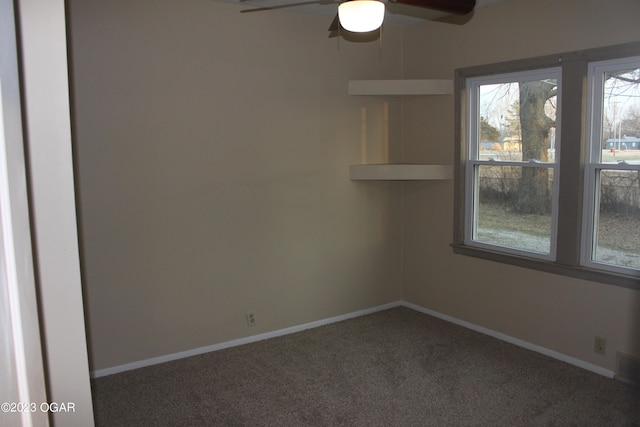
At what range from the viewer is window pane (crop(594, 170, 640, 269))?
3348 millimetres

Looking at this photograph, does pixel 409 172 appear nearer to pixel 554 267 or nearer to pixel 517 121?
pixel 517 121

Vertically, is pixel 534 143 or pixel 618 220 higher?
pixel 534 143

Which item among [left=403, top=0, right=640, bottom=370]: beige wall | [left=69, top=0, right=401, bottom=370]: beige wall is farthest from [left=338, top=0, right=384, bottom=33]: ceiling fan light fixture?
[left=403, top=0, right=640, bottom=370]: beige wall

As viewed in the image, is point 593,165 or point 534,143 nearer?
point 593,165

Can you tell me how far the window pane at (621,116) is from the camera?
3.29 m

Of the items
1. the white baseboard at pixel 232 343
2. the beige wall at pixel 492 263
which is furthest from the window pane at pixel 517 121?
the white baseboard at pixel 232 343

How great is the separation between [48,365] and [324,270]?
4.00m

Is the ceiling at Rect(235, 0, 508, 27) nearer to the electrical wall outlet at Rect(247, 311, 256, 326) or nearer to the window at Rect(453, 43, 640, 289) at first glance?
the window at Rect(453, 43, 640, 289)

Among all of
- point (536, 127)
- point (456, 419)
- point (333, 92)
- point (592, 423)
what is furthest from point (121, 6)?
point (592, 423)

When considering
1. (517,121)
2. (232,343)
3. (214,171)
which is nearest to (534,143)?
(517,121)

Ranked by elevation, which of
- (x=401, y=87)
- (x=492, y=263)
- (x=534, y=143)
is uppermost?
(x=401, y=87)

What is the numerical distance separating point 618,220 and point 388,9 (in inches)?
88.6

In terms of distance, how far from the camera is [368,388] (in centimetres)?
340

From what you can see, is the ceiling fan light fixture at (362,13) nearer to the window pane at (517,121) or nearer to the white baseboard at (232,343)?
the window pane at (517,121)
